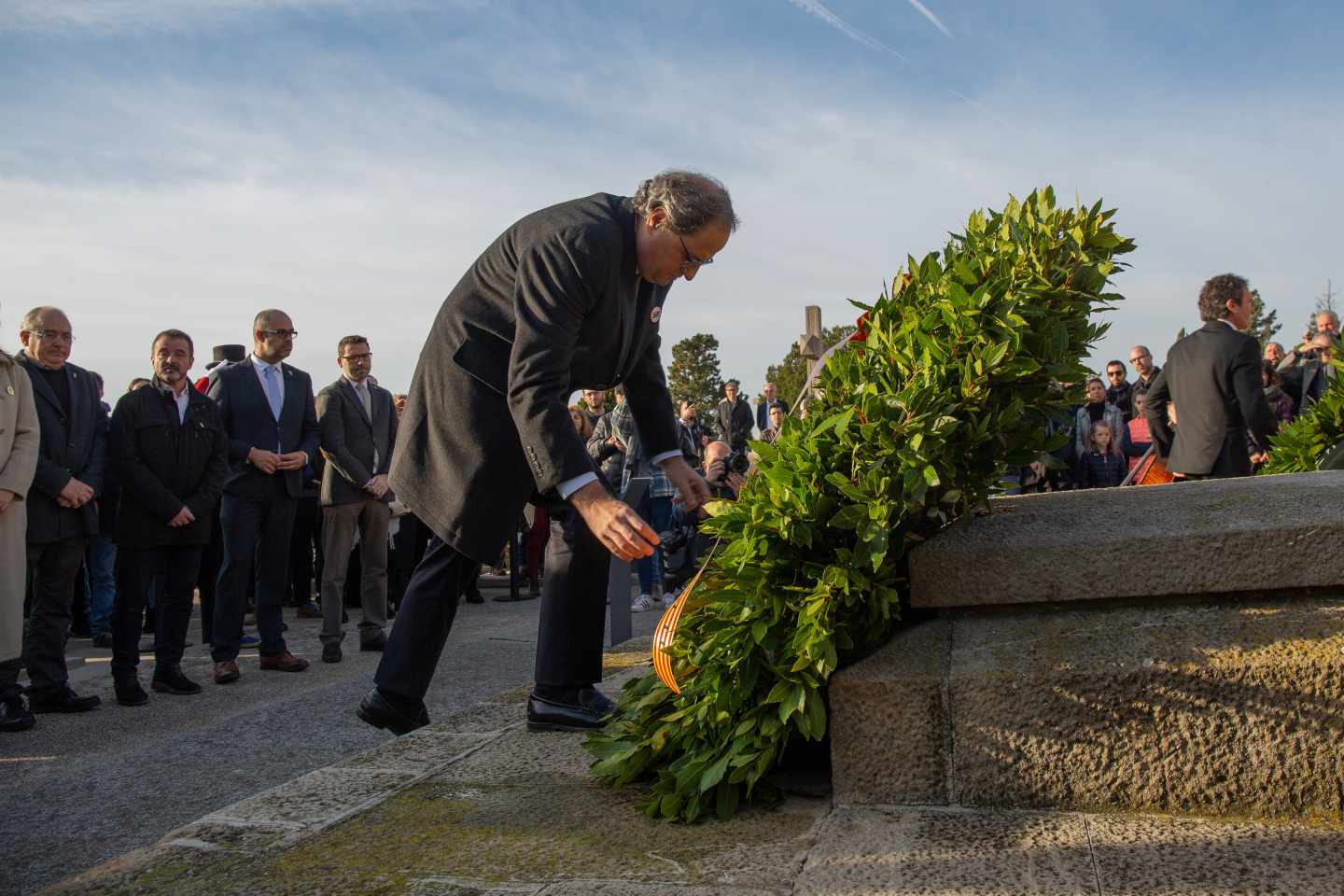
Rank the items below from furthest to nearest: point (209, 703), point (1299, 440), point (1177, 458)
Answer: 1. point (1177, 458)
2. point (209, 703)
3. point (1299, 440)

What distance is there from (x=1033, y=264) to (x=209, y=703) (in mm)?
5047

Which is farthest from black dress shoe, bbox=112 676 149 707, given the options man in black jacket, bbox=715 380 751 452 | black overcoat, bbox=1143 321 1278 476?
man in black jacket, bbox=715 380 751 452

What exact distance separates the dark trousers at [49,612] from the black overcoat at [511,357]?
3427 millimetres

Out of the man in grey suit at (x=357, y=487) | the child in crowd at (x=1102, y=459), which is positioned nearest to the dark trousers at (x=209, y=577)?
the man in grey suit at (x=357, y=487)

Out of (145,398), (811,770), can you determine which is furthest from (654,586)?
(811,770)

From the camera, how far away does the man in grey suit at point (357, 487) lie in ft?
26.9

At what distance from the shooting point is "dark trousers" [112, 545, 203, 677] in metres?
6.52

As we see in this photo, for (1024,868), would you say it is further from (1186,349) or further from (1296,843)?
(1186,349)

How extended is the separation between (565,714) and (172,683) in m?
3.88

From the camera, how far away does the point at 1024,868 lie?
2.32 m

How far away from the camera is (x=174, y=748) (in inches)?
208

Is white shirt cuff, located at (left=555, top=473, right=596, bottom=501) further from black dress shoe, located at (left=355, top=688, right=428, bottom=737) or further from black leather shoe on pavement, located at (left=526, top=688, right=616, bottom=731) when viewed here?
black dress shoe, located at (left=355, top=688, right=428, bottom=737)

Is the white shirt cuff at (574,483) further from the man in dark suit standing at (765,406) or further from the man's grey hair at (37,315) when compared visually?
the man in dark suit standing at (765,406)

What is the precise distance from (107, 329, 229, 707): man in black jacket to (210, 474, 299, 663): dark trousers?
244 millimetres
